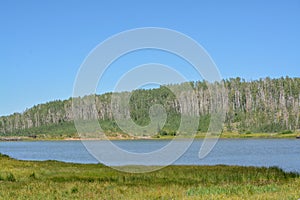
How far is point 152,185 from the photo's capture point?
39.1m

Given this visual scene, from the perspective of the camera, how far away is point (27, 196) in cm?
3044

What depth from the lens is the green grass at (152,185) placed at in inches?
1172

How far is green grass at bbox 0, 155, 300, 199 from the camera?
29.8 metres

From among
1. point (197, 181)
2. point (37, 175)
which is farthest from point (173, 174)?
point (37, 175)

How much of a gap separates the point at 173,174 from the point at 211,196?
20224 mm

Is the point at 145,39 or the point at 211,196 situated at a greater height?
the point at 145,39

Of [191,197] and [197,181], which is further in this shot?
[197,181]

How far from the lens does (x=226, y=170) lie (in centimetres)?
5191

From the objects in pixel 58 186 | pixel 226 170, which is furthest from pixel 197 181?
pixel 58 186

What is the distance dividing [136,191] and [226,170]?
20.5 meters

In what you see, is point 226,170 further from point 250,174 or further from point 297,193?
point 297,193

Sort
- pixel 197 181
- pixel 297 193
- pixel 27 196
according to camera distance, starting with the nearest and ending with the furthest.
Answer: pixel 297 193 < pixel 27 196 < pixel 197 181

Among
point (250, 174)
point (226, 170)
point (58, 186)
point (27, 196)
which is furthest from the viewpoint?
point (226, 170)

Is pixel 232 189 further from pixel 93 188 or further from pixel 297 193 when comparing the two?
pixel 93 188
